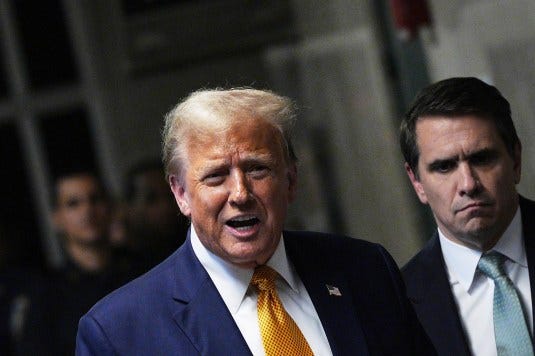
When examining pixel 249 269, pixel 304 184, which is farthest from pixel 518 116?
pixel 304 184

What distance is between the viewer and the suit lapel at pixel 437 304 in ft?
13.0

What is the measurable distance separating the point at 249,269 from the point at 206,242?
134mm

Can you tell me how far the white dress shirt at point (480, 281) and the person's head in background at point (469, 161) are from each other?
29 mm

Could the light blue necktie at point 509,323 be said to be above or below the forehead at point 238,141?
below

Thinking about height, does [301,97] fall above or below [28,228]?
above

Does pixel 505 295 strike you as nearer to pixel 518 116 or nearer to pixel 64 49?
pixel 518 116

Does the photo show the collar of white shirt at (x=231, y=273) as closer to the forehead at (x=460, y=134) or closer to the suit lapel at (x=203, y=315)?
the suit lapel at (x=203, y=315)

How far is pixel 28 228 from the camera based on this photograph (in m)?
12.2

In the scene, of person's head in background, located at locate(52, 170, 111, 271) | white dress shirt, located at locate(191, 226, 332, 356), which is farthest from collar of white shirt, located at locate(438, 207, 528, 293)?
person's head in background, located at locate(52, 170, 111, 271)

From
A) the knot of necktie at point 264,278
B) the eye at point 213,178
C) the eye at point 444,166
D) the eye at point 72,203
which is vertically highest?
the eye at point 213,178

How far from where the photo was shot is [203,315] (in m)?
3.70

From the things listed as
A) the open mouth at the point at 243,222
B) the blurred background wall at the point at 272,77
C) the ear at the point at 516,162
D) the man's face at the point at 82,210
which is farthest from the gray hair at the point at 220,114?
the man's face at the point at 82,210

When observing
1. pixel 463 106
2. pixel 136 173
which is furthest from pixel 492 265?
Result: pixel 136 173

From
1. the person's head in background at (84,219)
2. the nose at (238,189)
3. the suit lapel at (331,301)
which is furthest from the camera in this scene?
the person's head in background at (84,219)
